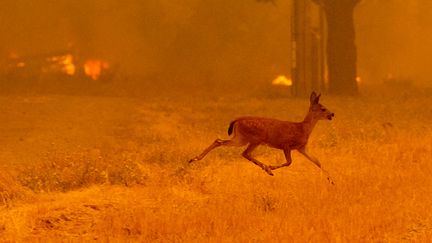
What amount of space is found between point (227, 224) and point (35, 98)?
52.1ft

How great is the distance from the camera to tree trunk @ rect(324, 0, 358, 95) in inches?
1011

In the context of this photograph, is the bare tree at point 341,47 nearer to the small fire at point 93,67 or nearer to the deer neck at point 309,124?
the deer neck at point 309,124

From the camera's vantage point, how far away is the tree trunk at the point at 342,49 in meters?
25.7

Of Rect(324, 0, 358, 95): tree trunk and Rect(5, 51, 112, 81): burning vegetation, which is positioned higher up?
Rect(324, 0, 358, 95): tree trunk

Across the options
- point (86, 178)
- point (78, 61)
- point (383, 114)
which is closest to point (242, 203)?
point (86, 178)

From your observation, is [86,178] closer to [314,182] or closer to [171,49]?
[314,182]

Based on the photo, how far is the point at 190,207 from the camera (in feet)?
25.3

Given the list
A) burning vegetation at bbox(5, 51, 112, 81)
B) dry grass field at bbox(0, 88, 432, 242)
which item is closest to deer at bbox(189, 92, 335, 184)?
dry grass field at bbox(0, 88, 432, 242)

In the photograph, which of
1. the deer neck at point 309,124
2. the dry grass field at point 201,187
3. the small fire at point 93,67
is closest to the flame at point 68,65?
the small fire at point 93,67

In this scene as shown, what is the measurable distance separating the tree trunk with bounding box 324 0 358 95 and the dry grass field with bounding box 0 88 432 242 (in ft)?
35.1

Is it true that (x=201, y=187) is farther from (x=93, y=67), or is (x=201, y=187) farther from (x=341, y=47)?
(x=93, y=67)

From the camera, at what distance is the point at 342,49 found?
25891 mm

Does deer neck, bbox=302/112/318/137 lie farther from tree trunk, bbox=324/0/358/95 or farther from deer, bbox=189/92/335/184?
tree trunk, bbox=324/0/358/95

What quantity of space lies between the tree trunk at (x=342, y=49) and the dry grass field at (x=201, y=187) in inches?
421
